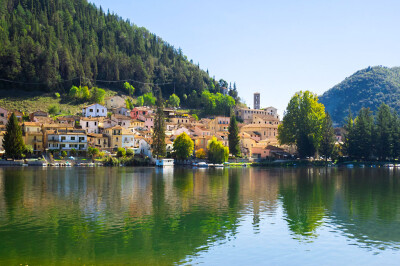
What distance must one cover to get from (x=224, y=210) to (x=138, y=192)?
12401mm

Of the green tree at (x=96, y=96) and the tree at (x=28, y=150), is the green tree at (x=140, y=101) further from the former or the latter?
the tree at (x=28, y=150)

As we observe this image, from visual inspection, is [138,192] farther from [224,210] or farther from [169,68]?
[169,68]

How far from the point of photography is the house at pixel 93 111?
4653 inches

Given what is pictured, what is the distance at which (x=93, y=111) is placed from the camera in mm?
118812

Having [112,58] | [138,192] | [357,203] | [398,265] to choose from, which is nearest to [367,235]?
[398,265]

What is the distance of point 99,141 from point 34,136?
551 inches

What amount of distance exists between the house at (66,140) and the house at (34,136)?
6.45ft

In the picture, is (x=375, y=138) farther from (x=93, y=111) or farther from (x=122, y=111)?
(x=93, y=111)

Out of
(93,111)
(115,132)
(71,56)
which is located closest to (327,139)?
(115,132)

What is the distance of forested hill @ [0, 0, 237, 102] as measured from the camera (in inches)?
Result: 5463

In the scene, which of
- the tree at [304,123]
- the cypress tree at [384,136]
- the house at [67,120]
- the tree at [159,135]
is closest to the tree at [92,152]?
the tree at [159,135]

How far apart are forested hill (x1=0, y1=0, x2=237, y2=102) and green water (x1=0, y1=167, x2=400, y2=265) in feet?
350

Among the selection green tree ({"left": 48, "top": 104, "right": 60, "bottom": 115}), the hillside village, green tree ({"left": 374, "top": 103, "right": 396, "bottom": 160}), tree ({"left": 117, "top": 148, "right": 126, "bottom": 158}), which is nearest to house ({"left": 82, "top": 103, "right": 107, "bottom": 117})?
the hillside village

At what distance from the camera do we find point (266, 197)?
127 feet
